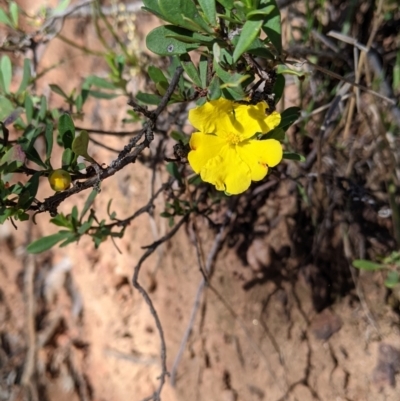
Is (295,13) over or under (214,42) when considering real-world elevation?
over

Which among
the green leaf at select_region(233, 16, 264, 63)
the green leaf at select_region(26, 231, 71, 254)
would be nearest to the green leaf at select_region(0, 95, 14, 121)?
the green leaf at select_region(26, 231, 71, 254)

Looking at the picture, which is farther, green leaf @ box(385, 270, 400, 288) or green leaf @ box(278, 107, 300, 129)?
green leaf @ box(385, 270, 400, 288)

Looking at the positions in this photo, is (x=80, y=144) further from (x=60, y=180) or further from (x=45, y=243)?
(x=45, y=243)

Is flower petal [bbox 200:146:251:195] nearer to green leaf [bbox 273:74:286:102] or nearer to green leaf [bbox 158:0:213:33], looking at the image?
green leaf [bbox 273:74:286:102]

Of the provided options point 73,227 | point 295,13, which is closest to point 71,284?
point 73,227

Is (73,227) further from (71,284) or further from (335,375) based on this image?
(71,284)

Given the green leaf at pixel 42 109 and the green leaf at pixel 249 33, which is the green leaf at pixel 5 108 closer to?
the green leaf at pixel 42 109

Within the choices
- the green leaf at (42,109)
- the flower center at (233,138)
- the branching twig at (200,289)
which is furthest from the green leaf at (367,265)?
the green leaf at (42,109)
